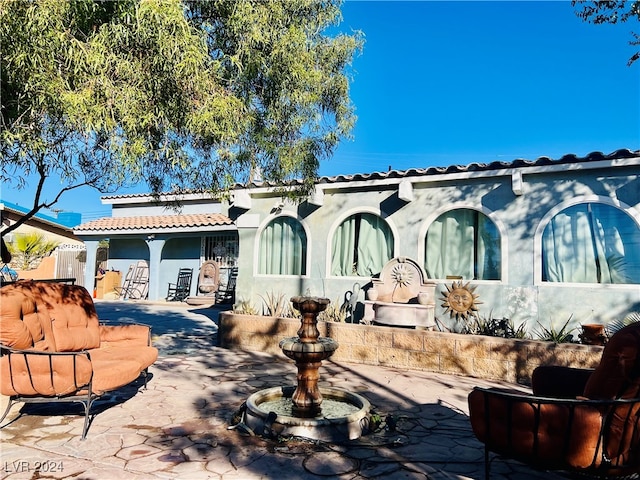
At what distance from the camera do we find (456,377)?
23.9ft

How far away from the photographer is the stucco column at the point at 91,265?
20.7 metres

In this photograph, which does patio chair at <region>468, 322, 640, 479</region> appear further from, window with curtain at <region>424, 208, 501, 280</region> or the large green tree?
window with curtain at <region>424, 208, 501, 280</region>

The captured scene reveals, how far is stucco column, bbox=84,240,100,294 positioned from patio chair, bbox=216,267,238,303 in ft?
21.2

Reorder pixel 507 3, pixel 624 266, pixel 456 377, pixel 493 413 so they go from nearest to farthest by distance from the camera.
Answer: pixel 493 413, pixel 456 377, pixel 624 266, pixel 507 3

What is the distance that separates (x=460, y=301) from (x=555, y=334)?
6.72 feet

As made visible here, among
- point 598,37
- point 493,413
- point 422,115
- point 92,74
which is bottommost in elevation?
point 493,413

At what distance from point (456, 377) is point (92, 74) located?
21.6ft

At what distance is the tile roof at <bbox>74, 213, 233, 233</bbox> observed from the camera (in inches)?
751

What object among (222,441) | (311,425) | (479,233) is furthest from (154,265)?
(311,425)

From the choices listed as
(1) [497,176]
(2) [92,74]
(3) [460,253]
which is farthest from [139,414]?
(1) [497,176]

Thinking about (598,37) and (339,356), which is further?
(598,37)

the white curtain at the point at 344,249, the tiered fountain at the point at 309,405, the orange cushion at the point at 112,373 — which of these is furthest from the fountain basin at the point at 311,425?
the white curtain at the point at 344,249

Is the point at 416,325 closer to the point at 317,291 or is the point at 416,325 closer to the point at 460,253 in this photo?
the point at 460,253

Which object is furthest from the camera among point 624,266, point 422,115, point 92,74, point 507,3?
point 422,115
